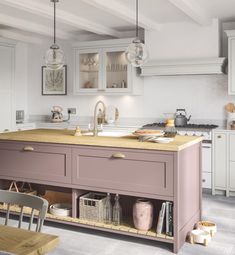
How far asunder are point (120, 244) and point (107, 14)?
3183mm

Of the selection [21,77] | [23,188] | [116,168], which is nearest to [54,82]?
[21,77]

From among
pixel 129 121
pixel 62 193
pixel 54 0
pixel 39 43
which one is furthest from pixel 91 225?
pixel 39 43

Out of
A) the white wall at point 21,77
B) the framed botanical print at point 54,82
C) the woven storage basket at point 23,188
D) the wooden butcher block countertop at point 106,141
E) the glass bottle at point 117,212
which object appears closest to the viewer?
the wooden butcher block countertop at point 106,141

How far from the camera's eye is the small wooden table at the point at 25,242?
1509 mm

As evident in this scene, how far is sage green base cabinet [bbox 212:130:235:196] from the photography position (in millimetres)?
5164

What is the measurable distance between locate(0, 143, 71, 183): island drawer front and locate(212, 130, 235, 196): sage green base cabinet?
2333mm

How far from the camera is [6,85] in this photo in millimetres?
6543

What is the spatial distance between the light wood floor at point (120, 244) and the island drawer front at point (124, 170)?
51cm

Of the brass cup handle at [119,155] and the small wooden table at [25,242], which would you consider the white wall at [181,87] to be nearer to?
the brass cup handle at [119,155]

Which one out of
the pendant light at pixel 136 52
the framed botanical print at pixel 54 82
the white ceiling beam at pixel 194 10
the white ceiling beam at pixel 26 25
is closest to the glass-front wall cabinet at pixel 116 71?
the white ceiling beam at pixel 26 25

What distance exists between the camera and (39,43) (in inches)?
284

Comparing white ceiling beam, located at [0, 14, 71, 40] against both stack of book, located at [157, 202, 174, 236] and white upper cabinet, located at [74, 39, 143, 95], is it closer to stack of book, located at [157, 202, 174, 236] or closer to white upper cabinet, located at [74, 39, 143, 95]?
white upper cabinet, located at [74, 39, 143, 95]

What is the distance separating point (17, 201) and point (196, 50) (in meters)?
4.25

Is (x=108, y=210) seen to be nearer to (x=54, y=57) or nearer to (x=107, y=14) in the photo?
(x=54, y=57)
